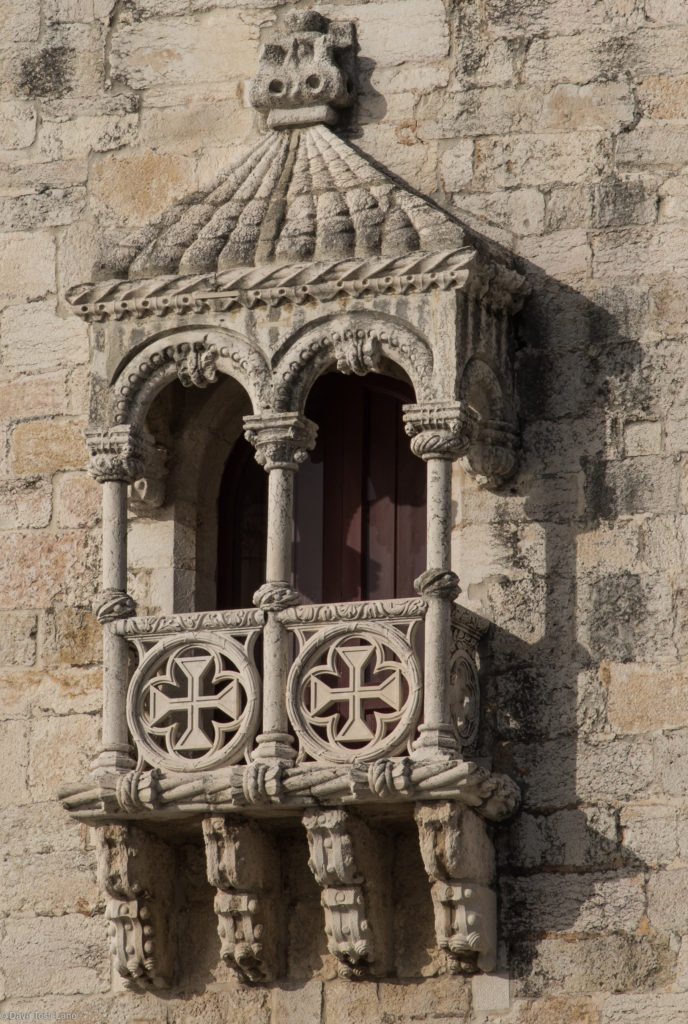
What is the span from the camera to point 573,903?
9.22 m

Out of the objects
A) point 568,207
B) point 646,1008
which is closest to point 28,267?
point 568,207

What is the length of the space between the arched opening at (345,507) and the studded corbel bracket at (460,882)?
116 cm

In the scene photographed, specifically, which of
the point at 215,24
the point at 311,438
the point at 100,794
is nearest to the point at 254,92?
the point at 215,24

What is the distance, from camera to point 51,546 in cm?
1018

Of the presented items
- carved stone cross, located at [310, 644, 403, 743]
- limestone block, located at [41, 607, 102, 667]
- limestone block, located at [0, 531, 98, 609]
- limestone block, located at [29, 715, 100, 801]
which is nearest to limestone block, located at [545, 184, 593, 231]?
carved stone cross, located at [310, 644, 403, 743]

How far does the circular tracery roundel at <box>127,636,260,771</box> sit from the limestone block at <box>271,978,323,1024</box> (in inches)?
37.1

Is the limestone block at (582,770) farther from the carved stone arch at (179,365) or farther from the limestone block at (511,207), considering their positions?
the limestone block at (511,207)

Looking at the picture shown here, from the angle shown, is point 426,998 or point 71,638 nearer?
point 426,998

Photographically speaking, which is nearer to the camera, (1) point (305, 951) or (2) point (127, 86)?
(1) point (305, 951)

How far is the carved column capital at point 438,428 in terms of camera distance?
9.20 meters

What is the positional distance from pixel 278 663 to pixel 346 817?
62 cm

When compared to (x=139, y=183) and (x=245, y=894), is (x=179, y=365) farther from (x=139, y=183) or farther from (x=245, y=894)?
(x=245, y=894)

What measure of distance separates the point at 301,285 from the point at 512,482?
114 centimetres

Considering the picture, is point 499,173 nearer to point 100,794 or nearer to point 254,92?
point 254,92
